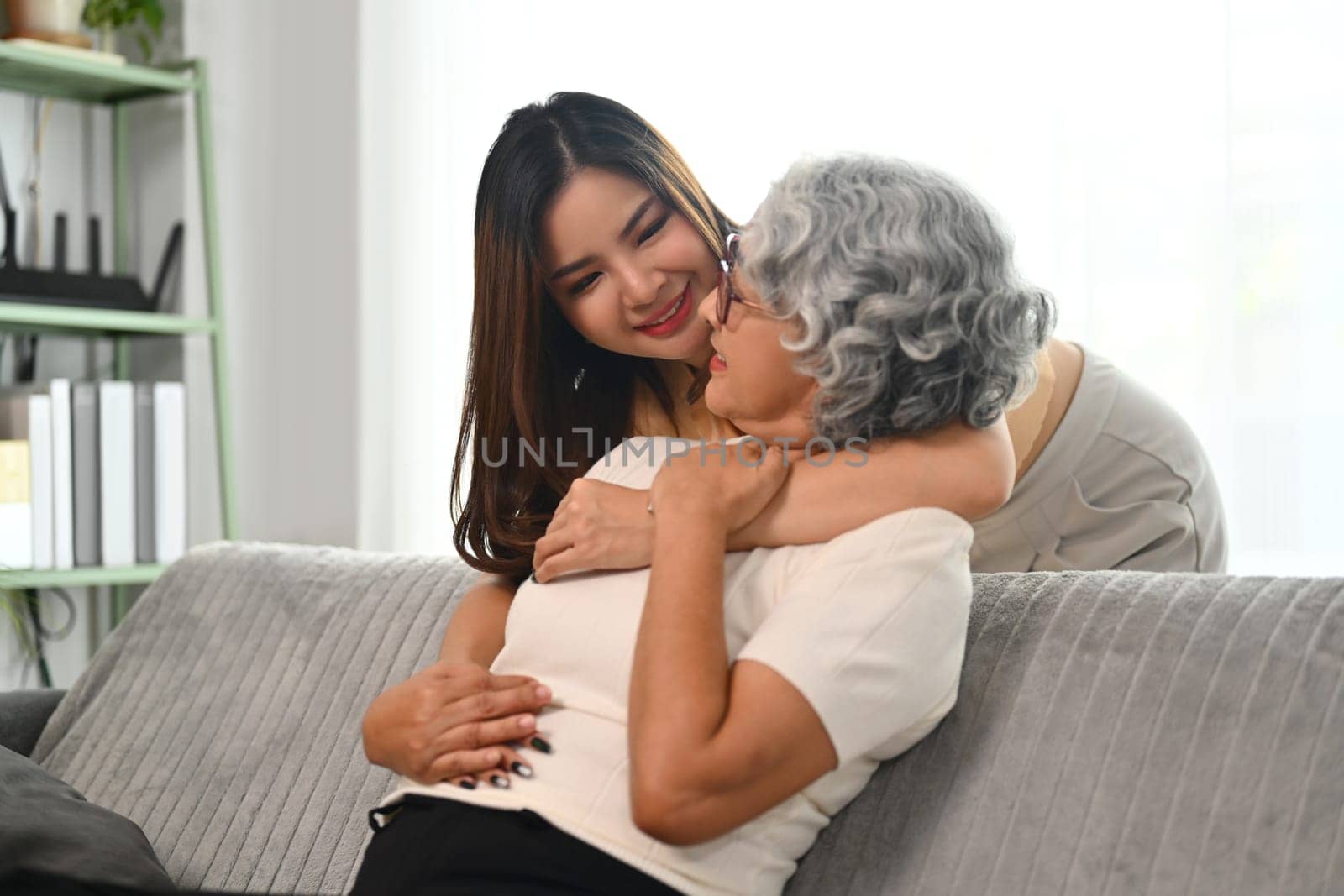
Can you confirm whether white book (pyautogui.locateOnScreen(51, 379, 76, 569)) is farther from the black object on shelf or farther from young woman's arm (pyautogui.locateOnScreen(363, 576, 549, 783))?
young woman's arm (pyautogui.locateOnScreen(363, 576, 549, 783))

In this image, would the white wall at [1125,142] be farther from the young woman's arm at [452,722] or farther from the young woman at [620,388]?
the young woman's arm at [452,722]

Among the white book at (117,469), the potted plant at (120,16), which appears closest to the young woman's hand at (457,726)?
the white book at (117,469)

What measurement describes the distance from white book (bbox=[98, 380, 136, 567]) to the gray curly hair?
2225 mm

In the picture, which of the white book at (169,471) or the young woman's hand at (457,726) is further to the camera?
the white book at (169,471)

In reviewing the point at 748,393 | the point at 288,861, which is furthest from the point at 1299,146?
the point at 288,861

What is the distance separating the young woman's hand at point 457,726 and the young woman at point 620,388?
0.17 metres

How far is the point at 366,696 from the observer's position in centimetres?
159

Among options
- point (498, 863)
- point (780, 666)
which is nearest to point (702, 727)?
point (780, 666)

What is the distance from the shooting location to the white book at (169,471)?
2965mm

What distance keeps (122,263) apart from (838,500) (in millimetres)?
2765

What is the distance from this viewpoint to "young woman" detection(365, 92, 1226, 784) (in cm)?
149

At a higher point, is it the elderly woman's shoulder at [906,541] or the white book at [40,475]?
the elderly woman's shoulder at [906,541]

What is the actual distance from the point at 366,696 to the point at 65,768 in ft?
1.61

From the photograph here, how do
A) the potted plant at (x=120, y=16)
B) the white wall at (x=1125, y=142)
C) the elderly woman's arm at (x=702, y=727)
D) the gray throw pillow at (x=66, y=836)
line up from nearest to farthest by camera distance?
the elderly woman's arm at (x=702, y=727)
the gray throw pillow at (x=66, y=836)
the white wall at (x=1125, y=142)
the potted plant at (x=120, y=16)
